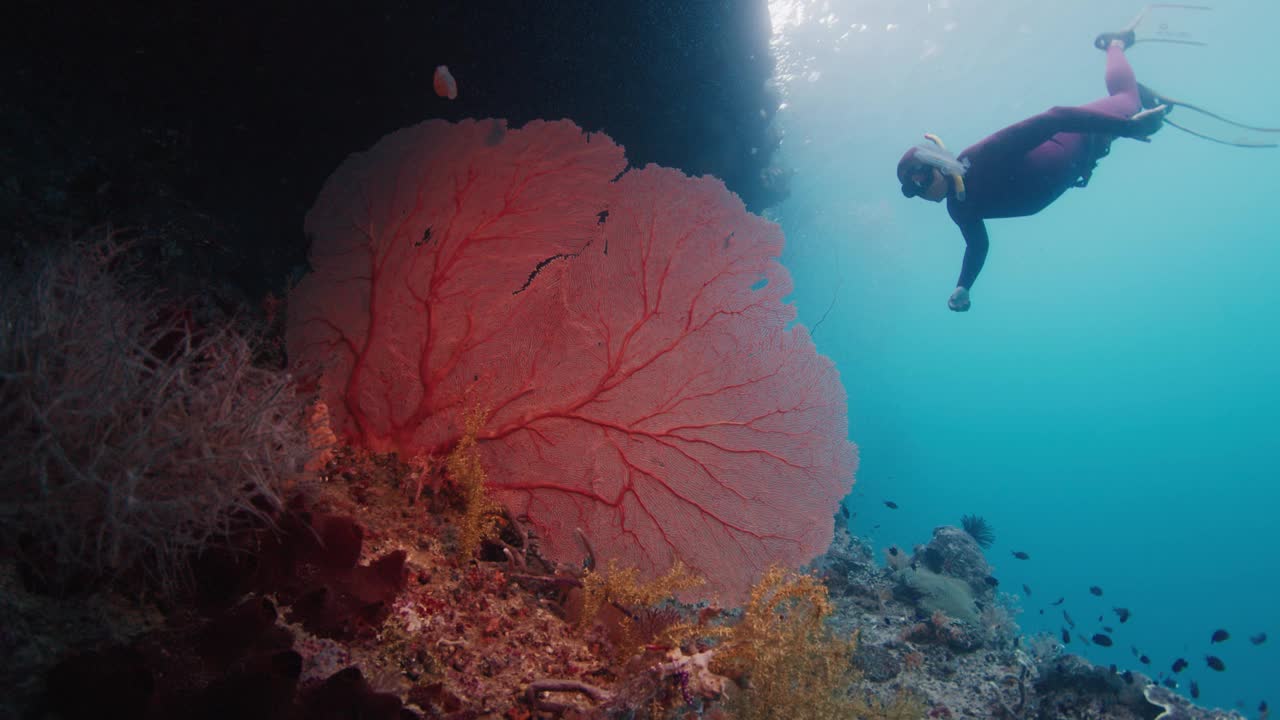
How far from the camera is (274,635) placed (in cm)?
157

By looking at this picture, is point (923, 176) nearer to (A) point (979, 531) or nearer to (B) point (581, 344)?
(B) point (581, 344)

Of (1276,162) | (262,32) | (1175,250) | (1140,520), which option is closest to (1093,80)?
(262,32)

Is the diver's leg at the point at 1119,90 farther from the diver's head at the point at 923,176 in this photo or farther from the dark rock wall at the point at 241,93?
the dark rock wall at the point at 241,93

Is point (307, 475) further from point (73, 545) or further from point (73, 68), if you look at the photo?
point (73, 68)

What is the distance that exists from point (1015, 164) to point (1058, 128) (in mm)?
606

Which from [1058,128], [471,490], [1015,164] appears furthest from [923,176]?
[471,490]

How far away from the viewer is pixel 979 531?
1446cm

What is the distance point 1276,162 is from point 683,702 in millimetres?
116356

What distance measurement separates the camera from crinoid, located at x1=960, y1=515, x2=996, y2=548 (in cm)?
1401

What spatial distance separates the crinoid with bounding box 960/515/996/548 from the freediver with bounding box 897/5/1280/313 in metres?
9.49

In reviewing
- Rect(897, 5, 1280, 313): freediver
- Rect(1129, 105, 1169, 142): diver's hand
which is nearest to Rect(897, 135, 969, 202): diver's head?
Rect(897, 5, 1280, 313): freediver

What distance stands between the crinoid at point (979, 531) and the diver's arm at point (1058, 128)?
10175mm

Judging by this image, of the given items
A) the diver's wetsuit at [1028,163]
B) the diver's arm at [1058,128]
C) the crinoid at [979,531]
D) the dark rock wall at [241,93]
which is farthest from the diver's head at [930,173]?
the crinoid at [979,531]

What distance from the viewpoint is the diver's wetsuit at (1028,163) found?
7.30 m
